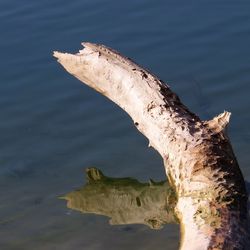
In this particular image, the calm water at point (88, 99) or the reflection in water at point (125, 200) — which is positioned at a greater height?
the calm water at point (88, 99)

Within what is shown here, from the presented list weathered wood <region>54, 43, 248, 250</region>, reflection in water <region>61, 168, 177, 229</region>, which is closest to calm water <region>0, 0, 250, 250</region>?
reflection in water <region>61, 168, 177, 229</region>

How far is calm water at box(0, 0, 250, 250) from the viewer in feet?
21.6

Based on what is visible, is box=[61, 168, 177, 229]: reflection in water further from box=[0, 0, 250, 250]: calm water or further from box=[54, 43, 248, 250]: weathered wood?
box=[54, 43, 248, 250]: weathered wood

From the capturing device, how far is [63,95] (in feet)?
29.1

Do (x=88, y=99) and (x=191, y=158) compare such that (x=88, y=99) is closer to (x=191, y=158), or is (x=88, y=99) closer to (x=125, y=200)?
(x=125, y=200)

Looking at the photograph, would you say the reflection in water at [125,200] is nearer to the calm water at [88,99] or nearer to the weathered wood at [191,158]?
the calm water at [88,99]

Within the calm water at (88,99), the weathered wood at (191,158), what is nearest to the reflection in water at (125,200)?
the calm water at (88,99)

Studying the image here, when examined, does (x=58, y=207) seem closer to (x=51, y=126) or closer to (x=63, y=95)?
(x=51, y=126)

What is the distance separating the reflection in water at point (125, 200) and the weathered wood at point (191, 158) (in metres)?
0.46

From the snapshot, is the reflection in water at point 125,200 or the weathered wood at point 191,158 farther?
the reflection in water at point 125,200

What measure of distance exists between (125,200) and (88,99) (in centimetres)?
207

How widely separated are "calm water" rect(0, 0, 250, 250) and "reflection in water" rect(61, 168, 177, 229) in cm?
10

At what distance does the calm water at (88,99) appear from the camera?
6.59 meters

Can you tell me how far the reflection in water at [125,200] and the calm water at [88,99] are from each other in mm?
95
